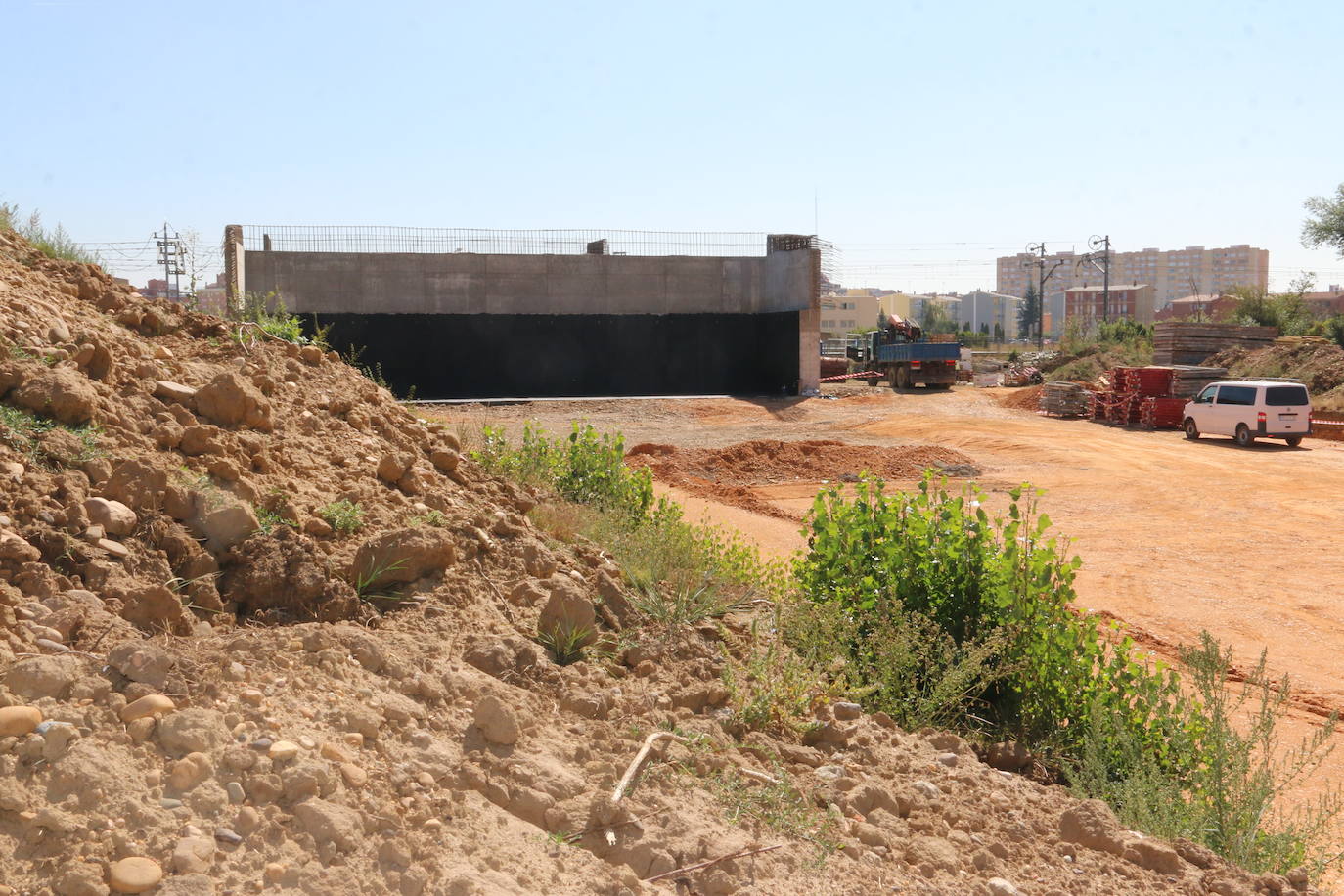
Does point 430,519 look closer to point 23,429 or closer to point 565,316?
point 23,429

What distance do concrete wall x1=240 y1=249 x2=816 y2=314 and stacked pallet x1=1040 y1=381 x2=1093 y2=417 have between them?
26.5 ft

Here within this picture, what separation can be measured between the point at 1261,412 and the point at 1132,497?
9.68 m

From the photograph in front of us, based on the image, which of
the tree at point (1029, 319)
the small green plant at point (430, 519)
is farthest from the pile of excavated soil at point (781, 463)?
the tree at point (1029, 319)

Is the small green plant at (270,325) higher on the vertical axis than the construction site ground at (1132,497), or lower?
higher

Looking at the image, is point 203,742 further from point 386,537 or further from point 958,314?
point 958,314

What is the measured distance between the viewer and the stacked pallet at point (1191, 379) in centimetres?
3075

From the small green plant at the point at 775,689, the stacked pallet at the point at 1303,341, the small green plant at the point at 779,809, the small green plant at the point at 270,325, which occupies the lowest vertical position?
the small green plant at the point at 779,809

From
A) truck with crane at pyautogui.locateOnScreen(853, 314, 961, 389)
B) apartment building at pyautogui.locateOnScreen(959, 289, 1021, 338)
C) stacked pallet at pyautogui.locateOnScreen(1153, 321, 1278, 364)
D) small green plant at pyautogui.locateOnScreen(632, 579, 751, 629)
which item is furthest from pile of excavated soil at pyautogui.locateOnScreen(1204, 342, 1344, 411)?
apartment building at pyautogui.locateOnScreen(959, 289, 1021, 338)

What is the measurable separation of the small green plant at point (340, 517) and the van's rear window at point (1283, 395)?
2490cm

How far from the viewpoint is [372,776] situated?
132 inches

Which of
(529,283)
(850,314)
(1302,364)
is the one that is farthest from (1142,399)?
(850,314)

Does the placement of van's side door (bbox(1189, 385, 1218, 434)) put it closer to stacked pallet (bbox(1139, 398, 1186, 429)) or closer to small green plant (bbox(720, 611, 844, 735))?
stacked pallet (bbox(1139, 398, 1186, 429))

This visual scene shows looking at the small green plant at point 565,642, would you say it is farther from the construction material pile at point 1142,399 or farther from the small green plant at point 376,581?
the construction material pile at point 1142,399

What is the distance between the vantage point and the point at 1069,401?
107ft
